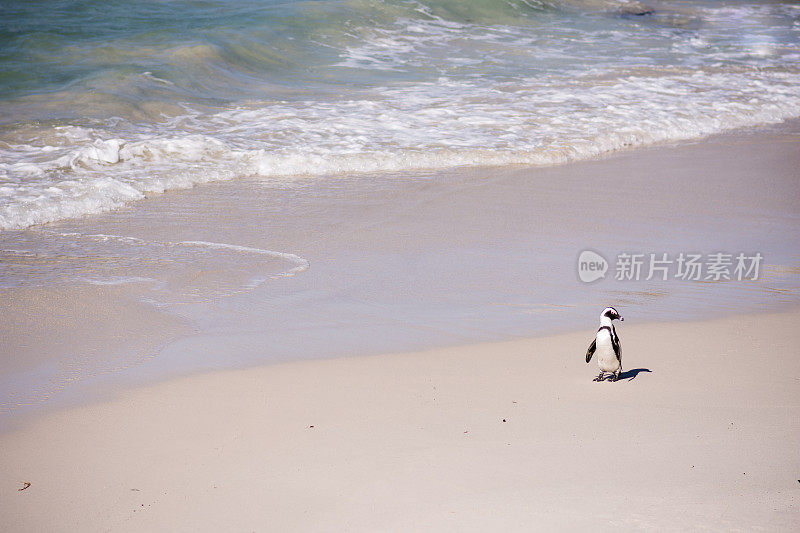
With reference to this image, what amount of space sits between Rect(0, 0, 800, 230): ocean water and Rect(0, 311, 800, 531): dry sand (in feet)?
11.2

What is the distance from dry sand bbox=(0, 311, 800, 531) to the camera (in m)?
2.47

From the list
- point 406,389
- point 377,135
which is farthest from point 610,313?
point 377,135

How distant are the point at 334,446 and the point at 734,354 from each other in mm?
2026

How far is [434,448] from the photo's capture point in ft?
9.28

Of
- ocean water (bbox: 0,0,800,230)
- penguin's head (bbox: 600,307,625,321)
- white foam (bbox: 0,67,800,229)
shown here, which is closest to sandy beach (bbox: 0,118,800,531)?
penguin's head (bbox: 600,307,625,321)

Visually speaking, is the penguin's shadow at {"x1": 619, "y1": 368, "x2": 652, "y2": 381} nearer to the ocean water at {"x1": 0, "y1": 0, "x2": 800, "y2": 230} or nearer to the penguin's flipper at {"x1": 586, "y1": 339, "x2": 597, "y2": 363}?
the penguin's flipper at {"x1": 586, "y1": 339, "x2": 597, "y2": 363}

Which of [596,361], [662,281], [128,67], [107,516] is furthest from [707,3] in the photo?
[107,516]

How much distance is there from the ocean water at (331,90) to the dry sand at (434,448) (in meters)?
3.41

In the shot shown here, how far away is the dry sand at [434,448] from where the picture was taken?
2.47m

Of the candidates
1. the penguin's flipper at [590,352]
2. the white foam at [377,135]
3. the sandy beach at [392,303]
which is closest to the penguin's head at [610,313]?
the sandy beach at [392,303]

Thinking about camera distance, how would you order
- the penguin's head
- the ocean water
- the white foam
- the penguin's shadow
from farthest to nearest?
the ocean water < the white foam < the penguin's head < the penguin's shadow

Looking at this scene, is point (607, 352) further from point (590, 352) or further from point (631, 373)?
point (631, 373)

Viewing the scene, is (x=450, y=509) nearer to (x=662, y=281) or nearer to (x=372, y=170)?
(x=662, y=281)

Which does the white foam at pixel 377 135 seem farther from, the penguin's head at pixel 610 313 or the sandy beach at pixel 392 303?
the penguin's head at pixel 610 313
